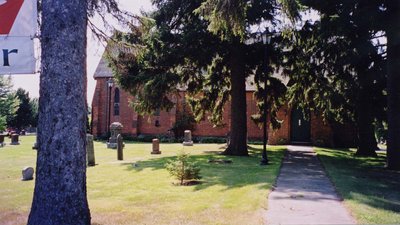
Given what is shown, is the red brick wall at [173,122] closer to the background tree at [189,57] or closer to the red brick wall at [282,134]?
the red brick wall at [282,134]

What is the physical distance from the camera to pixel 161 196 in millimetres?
9812

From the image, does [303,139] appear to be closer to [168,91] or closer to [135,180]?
[168,91]

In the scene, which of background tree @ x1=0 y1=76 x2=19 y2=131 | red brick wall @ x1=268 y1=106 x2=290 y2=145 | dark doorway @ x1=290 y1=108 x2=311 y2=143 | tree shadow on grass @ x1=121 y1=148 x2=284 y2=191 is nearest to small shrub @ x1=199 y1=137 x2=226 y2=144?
red brick wall @ x1=268 y1=106 x2=290 y2=145

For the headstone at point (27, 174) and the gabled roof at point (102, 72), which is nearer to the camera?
the headstone at point (27, 174)

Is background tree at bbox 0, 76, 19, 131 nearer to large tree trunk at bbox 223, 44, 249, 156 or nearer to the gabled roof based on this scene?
the gabled roof

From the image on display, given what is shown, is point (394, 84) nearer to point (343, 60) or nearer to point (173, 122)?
point (343, 60)

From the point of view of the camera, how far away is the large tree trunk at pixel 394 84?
15648mm

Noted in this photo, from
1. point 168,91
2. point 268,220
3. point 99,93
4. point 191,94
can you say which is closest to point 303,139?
point 191,94

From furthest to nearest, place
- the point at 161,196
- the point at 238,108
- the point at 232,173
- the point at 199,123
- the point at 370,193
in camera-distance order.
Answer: the point at 199,123, the point at 238,108, the point at 232,173, the point at 370,193, the point at 161,196

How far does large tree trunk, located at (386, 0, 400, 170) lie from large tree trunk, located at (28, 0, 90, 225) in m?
13.7

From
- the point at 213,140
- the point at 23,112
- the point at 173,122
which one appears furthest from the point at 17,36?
the point at 23,112

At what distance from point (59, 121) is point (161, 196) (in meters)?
4.79

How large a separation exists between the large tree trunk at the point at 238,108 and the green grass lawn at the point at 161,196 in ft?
18.3

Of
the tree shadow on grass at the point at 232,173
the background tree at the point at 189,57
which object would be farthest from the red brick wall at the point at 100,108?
the tree shadow on grass at the point at 232,173
